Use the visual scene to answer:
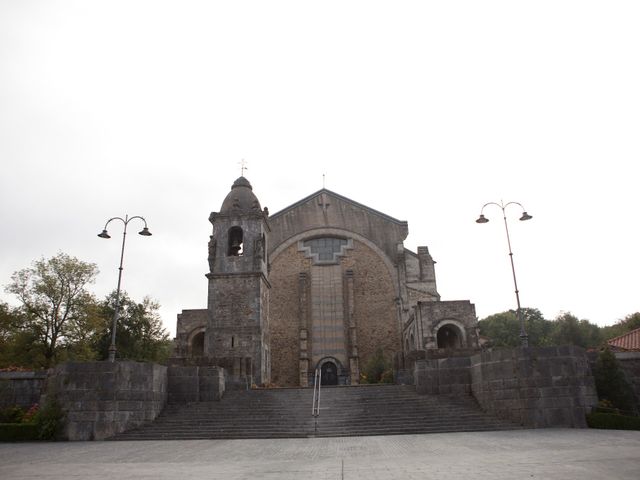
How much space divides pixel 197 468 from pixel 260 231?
20.0m

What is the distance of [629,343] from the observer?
952 inches

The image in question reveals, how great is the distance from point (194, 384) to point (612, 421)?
13522 mm

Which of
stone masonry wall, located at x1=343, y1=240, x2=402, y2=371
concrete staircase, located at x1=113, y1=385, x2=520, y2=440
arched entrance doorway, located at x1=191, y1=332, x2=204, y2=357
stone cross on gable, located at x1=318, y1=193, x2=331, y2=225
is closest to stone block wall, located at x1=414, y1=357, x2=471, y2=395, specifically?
concrete staircase, located at x1=113, y1=385, x2=520, y2=440

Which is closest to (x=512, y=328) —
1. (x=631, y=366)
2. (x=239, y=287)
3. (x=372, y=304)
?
(x=372, y=304)

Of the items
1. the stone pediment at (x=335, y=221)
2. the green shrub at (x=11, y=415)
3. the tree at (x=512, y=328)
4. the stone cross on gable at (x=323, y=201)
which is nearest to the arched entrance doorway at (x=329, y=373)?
the stone pediment at (x=335, y=221)

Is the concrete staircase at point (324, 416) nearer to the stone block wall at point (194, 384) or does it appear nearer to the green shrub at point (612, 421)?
the stone block wall at point (194, 384)

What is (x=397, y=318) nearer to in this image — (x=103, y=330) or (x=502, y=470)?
(x=103, y=330)

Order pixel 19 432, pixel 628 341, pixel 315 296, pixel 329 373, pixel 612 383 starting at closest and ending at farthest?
pixel 19 432, pixel 612 383, pixel 628 341, pixel 329 373, pixel 315 296

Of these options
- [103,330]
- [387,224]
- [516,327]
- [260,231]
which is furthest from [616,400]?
[516,327]

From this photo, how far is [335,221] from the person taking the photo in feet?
123

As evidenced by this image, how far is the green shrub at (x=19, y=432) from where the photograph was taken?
1473 cm

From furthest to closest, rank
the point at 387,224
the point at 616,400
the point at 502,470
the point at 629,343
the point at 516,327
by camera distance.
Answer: the point at 516,327, the point at 387,224, the point at 629,343, the point at 616,400, the point at 502,470

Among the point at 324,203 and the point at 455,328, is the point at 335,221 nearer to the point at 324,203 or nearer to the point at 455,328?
the point at 324,203

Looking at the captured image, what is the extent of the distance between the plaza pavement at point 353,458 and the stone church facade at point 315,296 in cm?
1285
